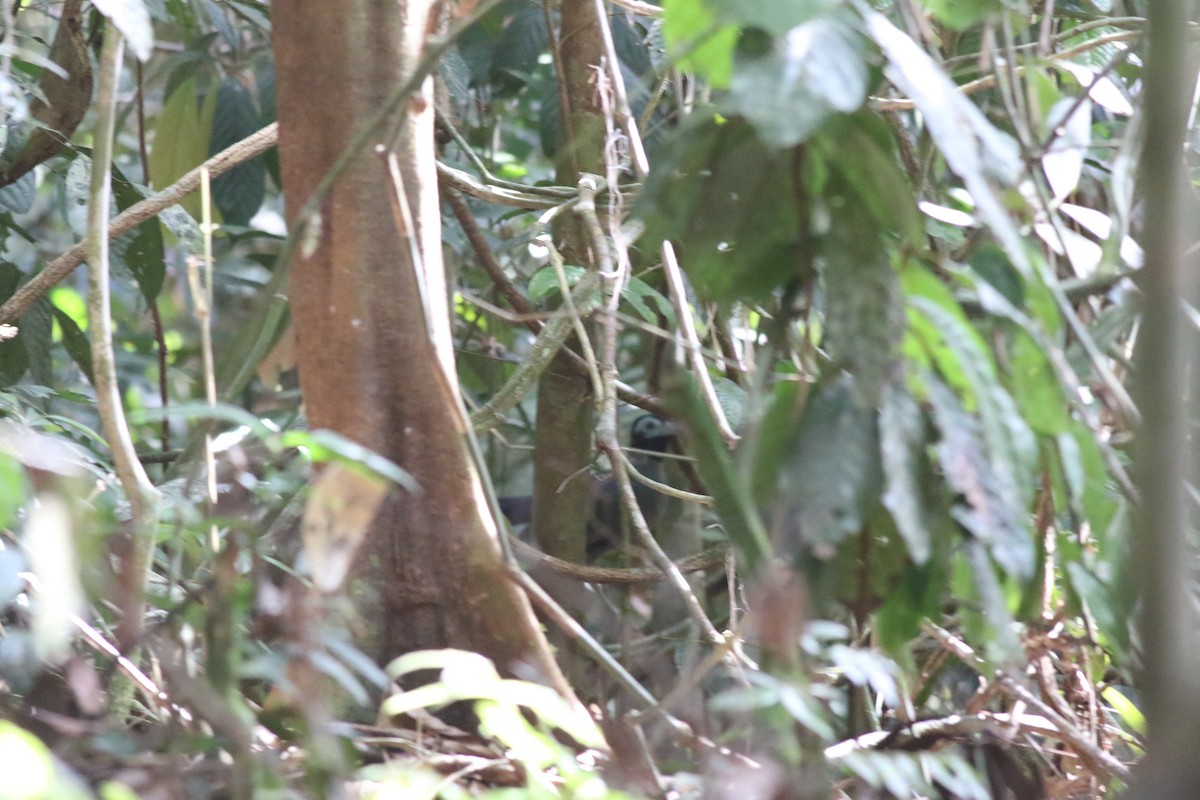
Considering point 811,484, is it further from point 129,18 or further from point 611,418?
point 129,18

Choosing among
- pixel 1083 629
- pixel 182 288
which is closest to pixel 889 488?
pixel 1083 629

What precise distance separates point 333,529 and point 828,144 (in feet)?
1.17

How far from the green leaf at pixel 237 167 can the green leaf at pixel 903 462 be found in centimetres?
159

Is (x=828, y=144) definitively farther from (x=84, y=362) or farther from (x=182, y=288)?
(x=182, y=288)

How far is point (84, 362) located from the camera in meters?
1.61

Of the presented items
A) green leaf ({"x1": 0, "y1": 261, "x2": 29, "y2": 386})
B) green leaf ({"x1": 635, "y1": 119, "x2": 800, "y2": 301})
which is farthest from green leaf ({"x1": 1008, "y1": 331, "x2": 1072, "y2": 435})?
green leaf ({"x1": 0, "y1": 261, "x2": 29, "y2": 386})

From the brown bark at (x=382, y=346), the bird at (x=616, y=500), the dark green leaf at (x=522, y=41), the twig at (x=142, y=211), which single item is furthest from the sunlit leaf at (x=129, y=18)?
the dark green leaf at (x=522, y=41)

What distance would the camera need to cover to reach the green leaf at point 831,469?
1.96 feet

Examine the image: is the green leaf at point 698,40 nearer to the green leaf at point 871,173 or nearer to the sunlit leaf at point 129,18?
the green leaf at point 871,173

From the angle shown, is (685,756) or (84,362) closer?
(685,756)

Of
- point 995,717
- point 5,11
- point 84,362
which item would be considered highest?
point 5,11

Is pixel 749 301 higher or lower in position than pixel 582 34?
lower

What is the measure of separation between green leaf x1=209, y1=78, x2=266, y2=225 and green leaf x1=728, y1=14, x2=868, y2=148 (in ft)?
5.06

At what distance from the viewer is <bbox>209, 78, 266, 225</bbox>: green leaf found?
6.40 feet
